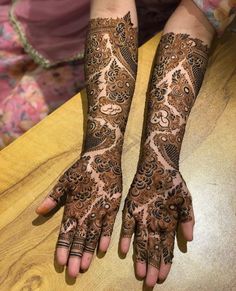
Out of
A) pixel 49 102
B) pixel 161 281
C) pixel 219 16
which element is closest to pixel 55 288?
pixel 161 281

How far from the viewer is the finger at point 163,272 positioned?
739 mm

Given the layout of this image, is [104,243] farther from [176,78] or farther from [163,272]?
[176,78]

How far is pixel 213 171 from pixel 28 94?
1.82ft

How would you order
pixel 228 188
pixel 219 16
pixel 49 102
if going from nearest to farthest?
pixel 228 188 → pixel 219 16 → pixel 49 102

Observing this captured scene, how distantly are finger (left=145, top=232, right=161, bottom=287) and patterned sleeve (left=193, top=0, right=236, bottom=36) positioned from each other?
523 mm

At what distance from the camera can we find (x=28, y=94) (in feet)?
3.74

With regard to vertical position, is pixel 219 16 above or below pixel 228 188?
above

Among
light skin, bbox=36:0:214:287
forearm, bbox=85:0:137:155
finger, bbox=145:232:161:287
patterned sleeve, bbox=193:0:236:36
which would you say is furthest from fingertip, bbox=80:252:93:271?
patterned sleeve, bbox=193:0:236:36

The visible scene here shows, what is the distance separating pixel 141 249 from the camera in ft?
2.48

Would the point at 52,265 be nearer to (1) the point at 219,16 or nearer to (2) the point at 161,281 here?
(2) the point at 161,281

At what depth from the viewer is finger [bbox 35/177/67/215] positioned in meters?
0.78

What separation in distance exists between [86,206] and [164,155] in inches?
7.4

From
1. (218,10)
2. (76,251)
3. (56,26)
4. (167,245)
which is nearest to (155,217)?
(167,245)

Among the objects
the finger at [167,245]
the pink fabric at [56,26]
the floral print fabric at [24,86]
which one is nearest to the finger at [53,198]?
the finger at [167,245]
